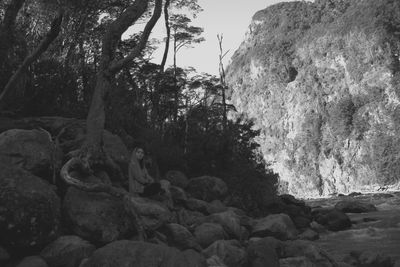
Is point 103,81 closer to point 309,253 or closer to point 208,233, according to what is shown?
point 208,233

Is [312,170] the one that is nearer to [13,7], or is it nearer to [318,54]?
[318,54]

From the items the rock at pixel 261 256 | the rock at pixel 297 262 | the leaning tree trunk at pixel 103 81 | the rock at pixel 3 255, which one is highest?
the leaning tree trunk at pixel 103 81

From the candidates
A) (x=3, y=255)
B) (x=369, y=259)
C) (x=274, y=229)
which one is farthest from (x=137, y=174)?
(x=369, y=259)

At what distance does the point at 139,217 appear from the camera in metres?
7.10

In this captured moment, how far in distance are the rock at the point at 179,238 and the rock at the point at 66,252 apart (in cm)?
192

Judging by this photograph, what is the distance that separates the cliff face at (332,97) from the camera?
73500 mm

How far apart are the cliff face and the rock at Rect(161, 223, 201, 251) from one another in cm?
5549

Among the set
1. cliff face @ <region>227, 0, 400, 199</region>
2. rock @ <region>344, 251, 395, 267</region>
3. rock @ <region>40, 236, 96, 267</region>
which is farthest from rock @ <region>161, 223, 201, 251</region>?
cliff face @ <region>227, 0, 400, 199</region>

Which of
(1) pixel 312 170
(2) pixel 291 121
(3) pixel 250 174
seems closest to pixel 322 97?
(2) pixel 291 121

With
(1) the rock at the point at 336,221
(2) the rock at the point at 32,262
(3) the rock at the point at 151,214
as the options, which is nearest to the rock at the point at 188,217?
(3) the rock at the point at 151,214

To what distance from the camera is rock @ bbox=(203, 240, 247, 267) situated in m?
7.51

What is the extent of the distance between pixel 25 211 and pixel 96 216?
1.22 metres

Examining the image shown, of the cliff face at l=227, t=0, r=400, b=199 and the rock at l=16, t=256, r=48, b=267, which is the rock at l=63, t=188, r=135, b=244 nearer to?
the rock at l=16, t=256, r=48, b=267

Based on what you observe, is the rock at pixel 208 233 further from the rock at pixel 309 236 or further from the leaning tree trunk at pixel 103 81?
the rock at pixel 309 236
